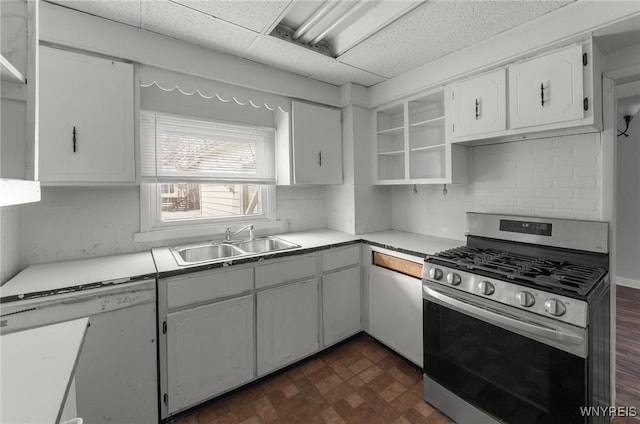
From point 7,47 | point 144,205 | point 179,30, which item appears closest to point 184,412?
point 144,205

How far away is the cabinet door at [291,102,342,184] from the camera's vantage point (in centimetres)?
261

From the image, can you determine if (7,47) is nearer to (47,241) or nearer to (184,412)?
(47,241)

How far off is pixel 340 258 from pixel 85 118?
1985 mm

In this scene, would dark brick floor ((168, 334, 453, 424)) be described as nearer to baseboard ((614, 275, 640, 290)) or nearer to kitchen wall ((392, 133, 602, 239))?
kitchen wall ((392, 133, 602, 239))

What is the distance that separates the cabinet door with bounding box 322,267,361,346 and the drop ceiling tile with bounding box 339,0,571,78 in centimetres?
176

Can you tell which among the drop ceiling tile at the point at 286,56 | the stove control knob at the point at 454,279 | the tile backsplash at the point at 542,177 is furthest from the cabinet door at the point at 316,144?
the stove control knob at the point at 454,279

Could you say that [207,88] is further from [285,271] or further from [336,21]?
[285,271]

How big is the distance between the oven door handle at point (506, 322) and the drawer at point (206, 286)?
1.21 meters

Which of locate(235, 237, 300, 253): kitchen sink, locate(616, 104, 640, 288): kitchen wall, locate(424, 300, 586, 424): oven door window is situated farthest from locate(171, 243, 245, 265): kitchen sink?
locate(616, 104, 640, 288): kitchen wall

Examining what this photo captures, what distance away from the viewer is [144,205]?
217 centimetres

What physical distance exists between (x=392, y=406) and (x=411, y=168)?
73.4 inches

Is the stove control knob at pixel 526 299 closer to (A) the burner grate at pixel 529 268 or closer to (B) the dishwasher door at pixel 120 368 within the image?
(A) the burner grate at pixel 529 268

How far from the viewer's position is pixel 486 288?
1.52 meters

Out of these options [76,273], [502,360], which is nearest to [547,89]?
[502,360]
